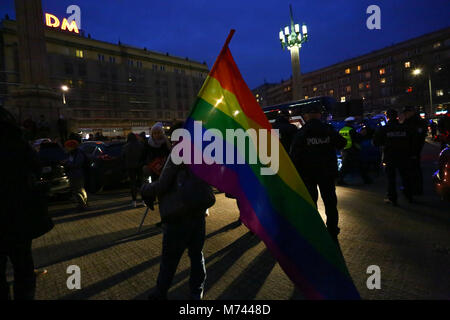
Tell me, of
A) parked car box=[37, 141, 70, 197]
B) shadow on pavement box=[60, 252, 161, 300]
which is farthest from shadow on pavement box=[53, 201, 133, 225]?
shadow on pavement box=[60, 252, 161, 300]

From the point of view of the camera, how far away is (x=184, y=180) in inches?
93.3

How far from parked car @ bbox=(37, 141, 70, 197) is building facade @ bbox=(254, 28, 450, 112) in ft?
163

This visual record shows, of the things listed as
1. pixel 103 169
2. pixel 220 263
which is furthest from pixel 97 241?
pixel 103 169

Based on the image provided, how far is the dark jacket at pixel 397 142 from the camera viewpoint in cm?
566

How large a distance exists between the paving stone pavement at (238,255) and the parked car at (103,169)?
2.93m

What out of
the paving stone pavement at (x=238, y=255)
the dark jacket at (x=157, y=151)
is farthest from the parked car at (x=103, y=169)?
the dark jacket at (x=157, y=151)

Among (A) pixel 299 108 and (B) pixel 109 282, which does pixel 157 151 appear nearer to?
(B) pixel 109 282

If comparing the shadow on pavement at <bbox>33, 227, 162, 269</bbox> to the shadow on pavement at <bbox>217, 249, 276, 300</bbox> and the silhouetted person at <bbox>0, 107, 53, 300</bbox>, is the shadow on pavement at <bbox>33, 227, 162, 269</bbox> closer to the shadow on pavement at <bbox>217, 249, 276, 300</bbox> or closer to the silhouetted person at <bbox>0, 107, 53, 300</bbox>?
the silhouetted person at <bbox>0, 107, 53, 300</bbox>

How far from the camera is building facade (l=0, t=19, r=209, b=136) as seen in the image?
45.0 meters

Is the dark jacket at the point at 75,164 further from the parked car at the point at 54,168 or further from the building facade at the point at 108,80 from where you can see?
the building facade at the point at 108,80

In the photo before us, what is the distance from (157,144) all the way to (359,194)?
5455 millimetres

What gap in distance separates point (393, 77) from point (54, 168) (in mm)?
79193
